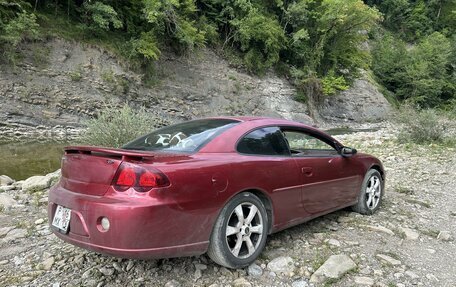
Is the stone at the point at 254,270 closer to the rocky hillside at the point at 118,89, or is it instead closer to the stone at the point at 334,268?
the stone at the point at 334,268

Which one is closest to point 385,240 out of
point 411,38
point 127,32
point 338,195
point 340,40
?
point 338,195

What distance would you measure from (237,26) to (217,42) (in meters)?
1.90

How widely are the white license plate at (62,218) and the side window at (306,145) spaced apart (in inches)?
87.7

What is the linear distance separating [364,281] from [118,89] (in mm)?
18252

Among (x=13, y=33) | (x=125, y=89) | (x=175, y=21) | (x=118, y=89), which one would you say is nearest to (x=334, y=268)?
(x=13, y=33)

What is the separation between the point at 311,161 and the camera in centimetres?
398

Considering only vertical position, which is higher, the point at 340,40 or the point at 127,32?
the point at 340,40

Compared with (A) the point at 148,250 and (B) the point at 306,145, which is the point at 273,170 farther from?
(A) the point at 148,250

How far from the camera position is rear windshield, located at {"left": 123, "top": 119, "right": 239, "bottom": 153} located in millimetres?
3277

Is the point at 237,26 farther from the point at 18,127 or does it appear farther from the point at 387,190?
the point at 387,190

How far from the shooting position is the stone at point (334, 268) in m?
3.18

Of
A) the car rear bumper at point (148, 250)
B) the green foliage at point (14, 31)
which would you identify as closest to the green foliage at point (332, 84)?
the green foliage at point (14, 31)

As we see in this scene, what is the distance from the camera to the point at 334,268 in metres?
3.31

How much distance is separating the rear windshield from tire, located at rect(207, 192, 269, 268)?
61cm
